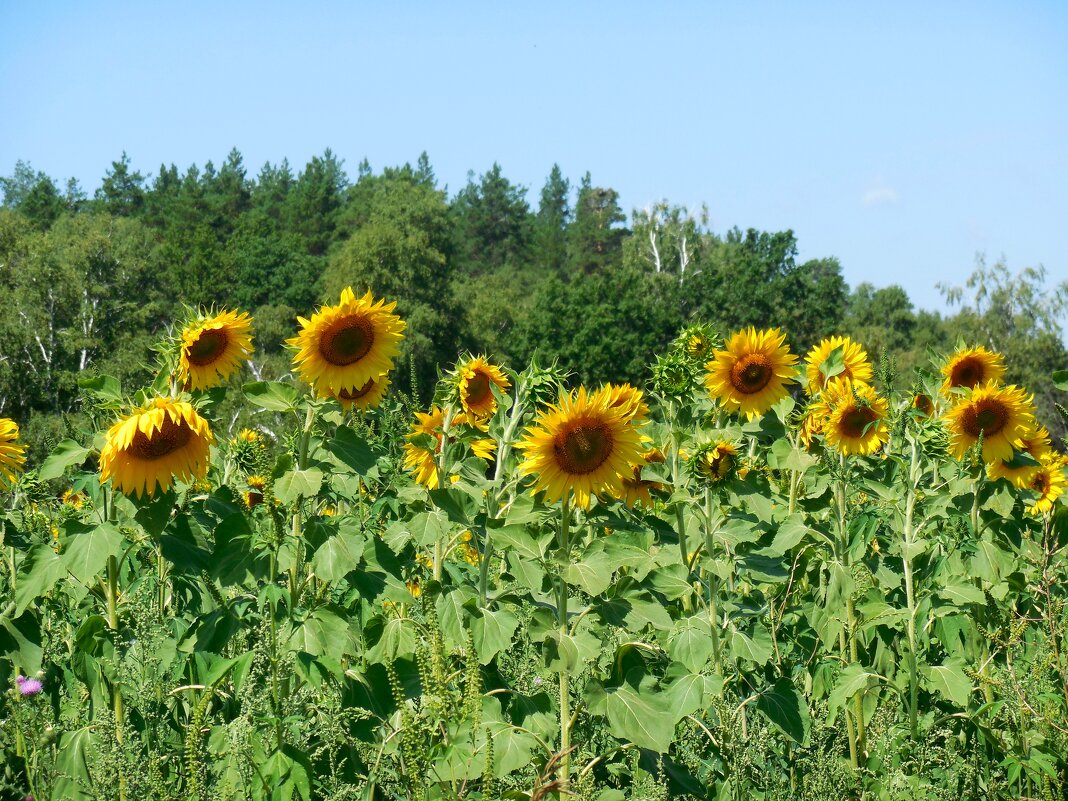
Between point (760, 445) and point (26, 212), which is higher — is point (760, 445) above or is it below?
below

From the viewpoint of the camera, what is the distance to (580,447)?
149 inches

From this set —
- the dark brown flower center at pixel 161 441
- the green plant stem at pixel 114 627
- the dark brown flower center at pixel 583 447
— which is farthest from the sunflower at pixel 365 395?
the green plant stem at pixel 114 627

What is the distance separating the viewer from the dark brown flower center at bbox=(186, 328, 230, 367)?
3973mm

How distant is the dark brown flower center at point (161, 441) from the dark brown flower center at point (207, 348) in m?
0.37

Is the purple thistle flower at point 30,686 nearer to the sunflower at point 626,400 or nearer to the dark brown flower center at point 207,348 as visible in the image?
the dark brown flower center at point 207,348

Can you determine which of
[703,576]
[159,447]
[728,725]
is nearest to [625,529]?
[703,576]

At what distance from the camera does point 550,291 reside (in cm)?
5275

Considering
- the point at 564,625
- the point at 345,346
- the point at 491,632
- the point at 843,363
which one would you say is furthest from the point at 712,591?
the point at 843,363

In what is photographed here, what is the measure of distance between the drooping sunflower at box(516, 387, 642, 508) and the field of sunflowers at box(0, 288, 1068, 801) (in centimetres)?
1

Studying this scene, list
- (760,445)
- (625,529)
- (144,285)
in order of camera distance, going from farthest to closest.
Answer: (144,285)
(760,445)
(625,529)

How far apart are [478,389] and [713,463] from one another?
3.84ft

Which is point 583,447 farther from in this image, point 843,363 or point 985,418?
point 843,363

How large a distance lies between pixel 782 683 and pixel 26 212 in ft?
276

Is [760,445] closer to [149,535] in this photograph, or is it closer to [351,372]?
[351,372]
